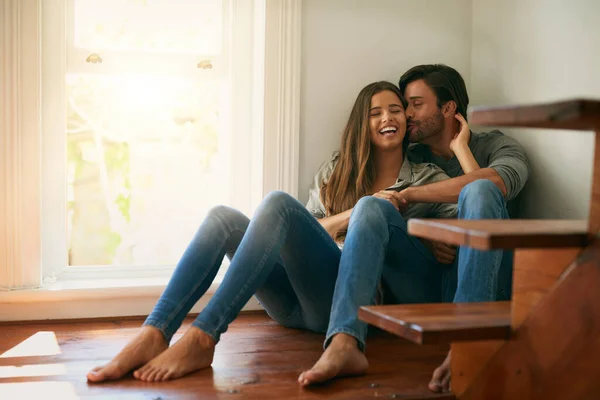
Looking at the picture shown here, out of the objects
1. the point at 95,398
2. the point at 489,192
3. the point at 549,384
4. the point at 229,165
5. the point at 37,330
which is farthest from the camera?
the point at 229,165

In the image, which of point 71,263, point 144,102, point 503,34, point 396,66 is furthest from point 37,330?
point 503,34

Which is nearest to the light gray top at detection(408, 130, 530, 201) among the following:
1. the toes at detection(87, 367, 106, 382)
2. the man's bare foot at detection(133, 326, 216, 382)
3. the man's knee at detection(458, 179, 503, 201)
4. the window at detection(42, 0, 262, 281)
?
the man's knee at detection(458, 179, 503, 201)

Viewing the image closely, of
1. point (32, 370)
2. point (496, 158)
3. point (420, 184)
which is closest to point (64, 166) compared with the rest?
point (32, 370)

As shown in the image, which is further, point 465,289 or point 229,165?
point 229,165

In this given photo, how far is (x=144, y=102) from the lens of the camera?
2.99 metres

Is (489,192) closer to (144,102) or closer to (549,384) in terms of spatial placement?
(549,384)

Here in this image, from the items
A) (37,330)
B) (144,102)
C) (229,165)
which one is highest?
(144,102)

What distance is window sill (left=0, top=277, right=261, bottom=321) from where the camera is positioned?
262 cm

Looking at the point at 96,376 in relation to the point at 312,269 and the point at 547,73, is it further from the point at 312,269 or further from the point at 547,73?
the point at 547,73

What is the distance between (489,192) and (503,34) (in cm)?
118

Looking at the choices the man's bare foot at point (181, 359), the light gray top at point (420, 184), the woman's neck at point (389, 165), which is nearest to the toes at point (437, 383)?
the man's bare foot at point (181, 359)

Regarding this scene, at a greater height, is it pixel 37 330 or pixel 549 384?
pixel 549 384

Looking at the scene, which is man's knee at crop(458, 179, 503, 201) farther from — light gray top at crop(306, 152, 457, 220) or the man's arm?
light gray top at crop(306, 152, 457, 220)

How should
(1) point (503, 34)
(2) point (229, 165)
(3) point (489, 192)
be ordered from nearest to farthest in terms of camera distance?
1. (3) point (489, 192)
2. (1) point (503, 34)
3. (2) point (229, 165)
